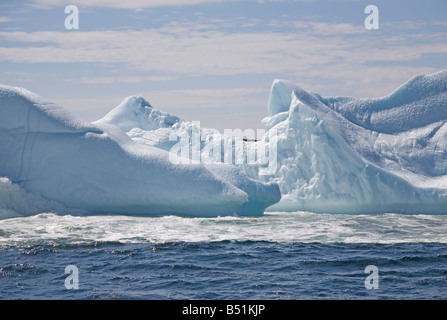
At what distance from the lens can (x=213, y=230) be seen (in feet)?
54.4

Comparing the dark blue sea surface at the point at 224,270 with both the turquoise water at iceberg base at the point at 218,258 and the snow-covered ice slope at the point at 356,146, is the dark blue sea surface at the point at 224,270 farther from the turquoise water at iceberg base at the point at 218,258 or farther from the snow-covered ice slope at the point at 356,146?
the snow-covered ice slope at the point at 356,146

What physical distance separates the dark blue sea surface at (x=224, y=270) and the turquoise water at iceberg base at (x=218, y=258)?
2 centimetres

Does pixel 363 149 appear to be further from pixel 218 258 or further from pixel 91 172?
pixel 218 258

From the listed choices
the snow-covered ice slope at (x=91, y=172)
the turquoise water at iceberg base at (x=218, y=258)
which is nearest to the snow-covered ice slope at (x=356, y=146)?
the turquoise water at iceberg base at (x=218, y=258)

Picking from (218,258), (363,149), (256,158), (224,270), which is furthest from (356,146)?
(224,270)

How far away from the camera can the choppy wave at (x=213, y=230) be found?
1515 centimetres

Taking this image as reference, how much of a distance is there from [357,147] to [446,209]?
147 inches

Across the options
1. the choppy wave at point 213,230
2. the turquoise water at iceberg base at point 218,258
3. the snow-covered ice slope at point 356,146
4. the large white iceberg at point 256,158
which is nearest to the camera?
the turquoise water at iceberg base at point 218,258

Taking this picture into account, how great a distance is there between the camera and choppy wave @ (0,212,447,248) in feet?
49.7

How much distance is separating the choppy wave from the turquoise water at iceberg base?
3 cm

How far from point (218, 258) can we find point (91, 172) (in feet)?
22.7

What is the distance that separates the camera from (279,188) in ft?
71.7

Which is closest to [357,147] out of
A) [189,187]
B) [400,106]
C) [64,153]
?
[400,106]
